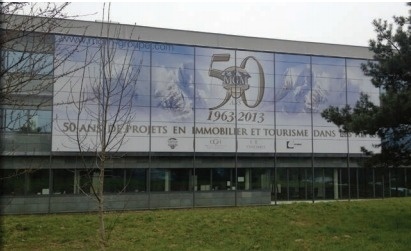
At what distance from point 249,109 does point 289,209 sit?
44.2ft

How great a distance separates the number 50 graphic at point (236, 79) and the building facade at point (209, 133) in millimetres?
75

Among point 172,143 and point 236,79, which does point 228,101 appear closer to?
point 236,79

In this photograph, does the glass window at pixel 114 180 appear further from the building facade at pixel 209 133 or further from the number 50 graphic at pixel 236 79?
the number 50 graphic at pixel 236 79

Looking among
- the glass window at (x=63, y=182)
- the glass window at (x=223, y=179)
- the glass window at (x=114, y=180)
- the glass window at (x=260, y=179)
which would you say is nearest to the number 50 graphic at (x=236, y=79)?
the glass window at (x=223, y=179)

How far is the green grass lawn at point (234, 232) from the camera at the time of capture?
1256cm

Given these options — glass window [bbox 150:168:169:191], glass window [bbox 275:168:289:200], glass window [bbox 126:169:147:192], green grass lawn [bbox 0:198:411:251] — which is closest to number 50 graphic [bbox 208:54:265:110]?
glass window [bbox 275:168:289:200]

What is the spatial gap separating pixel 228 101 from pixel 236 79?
1.65 meters

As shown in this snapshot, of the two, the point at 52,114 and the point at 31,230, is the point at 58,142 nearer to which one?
the point at 52,114

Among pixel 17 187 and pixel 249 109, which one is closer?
pixel 17 187

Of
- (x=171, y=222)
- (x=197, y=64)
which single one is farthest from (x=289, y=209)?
(x=197, y=64)

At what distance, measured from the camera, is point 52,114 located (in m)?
28.5

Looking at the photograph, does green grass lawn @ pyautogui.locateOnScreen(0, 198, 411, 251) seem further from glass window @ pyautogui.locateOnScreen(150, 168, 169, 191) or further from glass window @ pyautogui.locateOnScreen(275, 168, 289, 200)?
glass window @ pyautogui.locateOnScreen(275, 168, 289, 200)

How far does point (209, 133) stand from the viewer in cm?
3191

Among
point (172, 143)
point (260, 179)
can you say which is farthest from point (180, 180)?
point (260, 179)
